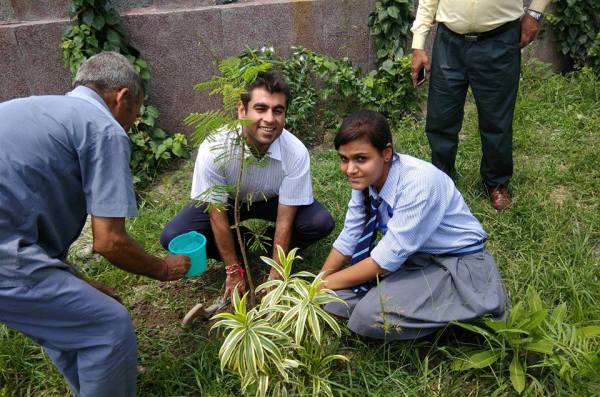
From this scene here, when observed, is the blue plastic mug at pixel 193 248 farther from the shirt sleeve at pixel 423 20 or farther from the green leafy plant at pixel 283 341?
the shirt sleeve at pixel 423 20

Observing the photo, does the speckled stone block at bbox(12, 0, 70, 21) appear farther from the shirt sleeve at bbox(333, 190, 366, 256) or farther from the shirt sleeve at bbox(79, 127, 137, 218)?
the shirt sleeve at bbox(333, 190, 366, 256)

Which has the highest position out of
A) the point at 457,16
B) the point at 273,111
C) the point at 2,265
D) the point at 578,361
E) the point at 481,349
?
the point at 457,16

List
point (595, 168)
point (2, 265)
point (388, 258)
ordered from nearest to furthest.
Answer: point (2, 265) < point (388, 258) < point (595, 168)

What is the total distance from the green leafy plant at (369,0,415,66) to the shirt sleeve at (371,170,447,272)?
2.77 meters

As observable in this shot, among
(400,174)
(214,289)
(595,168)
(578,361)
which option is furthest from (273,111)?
(595,168)

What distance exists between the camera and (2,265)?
1.77 metres

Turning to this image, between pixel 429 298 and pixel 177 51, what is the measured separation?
3.18 metres

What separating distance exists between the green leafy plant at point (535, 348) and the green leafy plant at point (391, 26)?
122 inches

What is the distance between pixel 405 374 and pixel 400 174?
2.94ft

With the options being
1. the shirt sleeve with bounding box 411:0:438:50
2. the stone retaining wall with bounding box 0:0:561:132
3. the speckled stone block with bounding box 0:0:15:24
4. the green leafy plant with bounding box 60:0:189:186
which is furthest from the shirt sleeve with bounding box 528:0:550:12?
the speckled stone block with bounding box 0:0:15:24

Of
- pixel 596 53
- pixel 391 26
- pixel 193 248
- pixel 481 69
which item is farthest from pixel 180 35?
pixel 596 53

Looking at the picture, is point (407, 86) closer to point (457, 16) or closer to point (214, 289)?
point (457, 16)

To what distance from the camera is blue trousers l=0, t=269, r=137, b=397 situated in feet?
6.06

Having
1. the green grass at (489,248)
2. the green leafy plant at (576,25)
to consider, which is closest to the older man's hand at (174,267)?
the green grass at (489,248)
